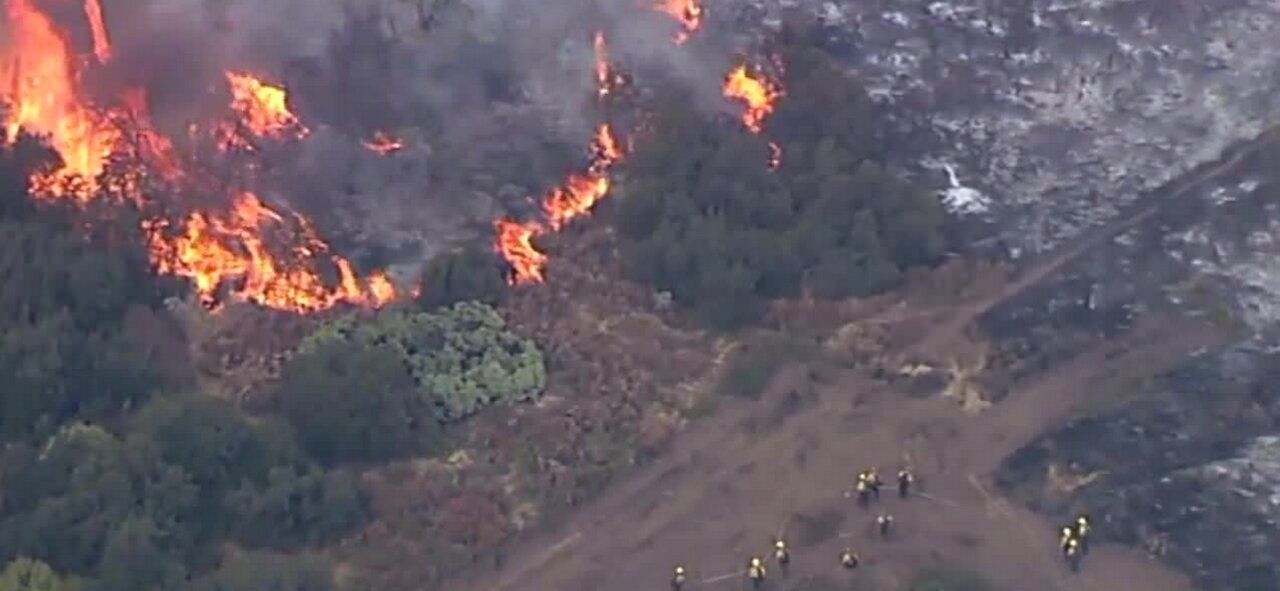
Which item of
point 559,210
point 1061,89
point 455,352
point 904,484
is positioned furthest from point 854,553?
point 1061,89

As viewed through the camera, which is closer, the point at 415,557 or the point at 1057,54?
the point at 415,557

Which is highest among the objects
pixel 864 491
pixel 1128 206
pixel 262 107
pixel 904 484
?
pixel 262 107

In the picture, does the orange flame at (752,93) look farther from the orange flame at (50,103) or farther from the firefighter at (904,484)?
the orange flame at (50,103)

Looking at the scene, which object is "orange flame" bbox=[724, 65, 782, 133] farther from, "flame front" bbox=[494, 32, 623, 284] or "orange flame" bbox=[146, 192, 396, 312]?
"orange flame" bbox=[146, 192, 396, 312]

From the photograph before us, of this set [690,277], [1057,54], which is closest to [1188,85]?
[1057,54]

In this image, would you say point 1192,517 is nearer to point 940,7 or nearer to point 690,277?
point 690,277

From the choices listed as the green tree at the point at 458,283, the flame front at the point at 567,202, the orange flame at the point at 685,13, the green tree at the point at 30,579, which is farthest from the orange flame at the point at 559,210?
the green tree at the point at 30,579

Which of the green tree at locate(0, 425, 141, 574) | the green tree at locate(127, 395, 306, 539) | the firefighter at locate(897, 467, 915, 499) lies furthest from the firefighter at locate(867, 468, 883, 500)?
the green tree at locate(0, 425, 141, 574)

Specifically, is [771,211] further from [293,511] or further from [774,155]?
[293,511]
